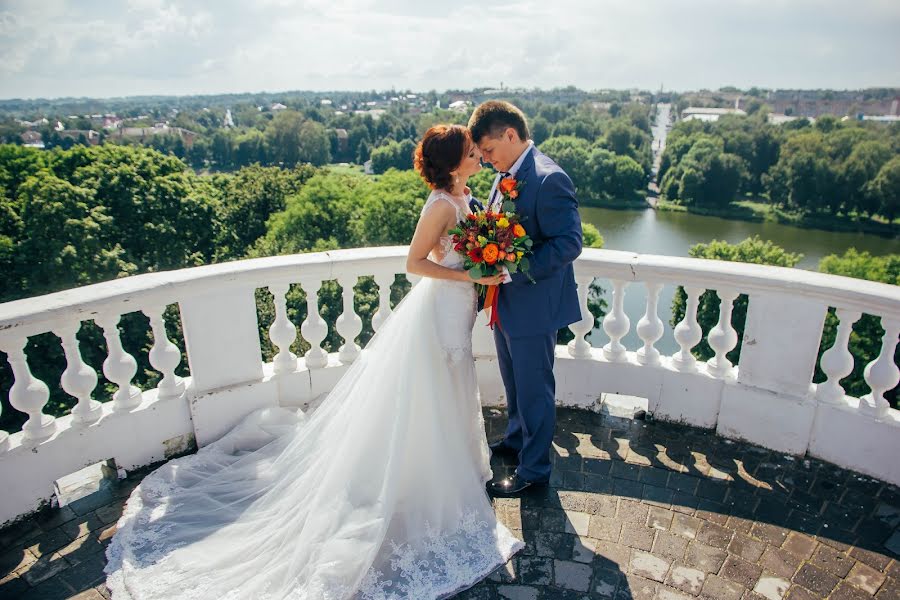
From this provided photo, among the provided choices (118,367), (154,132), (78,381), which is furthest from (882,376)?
(154,132)

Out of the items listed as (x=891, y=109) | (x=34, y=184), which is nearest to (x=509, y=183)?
(x=34, y=184)

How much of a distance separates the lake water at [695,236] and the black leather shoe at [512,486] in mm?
42050

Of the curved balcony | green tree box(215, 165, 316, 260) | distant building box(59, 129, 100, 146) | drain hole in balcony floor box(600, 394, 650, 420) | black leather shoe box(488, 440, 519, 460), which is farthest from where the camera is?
distant building box(59, 129, 100, 146)

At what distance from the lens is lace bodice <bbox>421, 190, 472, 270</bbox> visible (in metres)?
3.44

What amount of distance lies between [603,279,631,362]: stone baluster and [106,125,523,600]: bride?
4.10 ft

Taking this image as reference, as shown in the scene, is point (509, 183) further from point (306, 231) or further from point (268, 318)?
point (306, 231)

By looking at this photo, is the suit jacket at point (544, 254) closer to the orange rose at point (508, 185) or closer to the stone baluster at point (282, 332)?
the orange rose at point (508, 185)

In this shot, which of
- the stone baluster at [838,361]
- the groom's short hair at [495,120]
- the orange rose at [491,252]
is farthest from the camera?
the stone baluster at [838,361]

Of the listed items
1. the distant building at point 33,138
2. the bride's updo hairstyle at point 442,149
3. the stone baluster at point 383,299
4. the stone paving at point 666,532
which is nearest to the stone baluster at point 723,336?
the stone paving at point 666,532

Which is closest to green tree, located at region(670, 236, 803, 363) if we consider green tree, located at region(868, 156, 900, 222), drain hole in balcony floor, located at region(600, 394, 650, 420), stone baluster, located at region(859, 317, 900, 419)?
drain hole in balcony floor, located at region(600, 394, 650, 420)

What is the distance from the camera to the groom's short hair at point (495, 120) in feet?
11.1

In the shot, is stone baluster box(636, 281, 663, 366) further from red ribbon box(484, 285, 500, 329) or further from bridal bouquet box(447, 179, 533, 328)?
bridal bouquet box(447, 179, 533, 328)

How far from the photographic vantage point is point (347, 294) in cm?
437

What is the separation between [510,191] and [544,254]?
1.21ft
